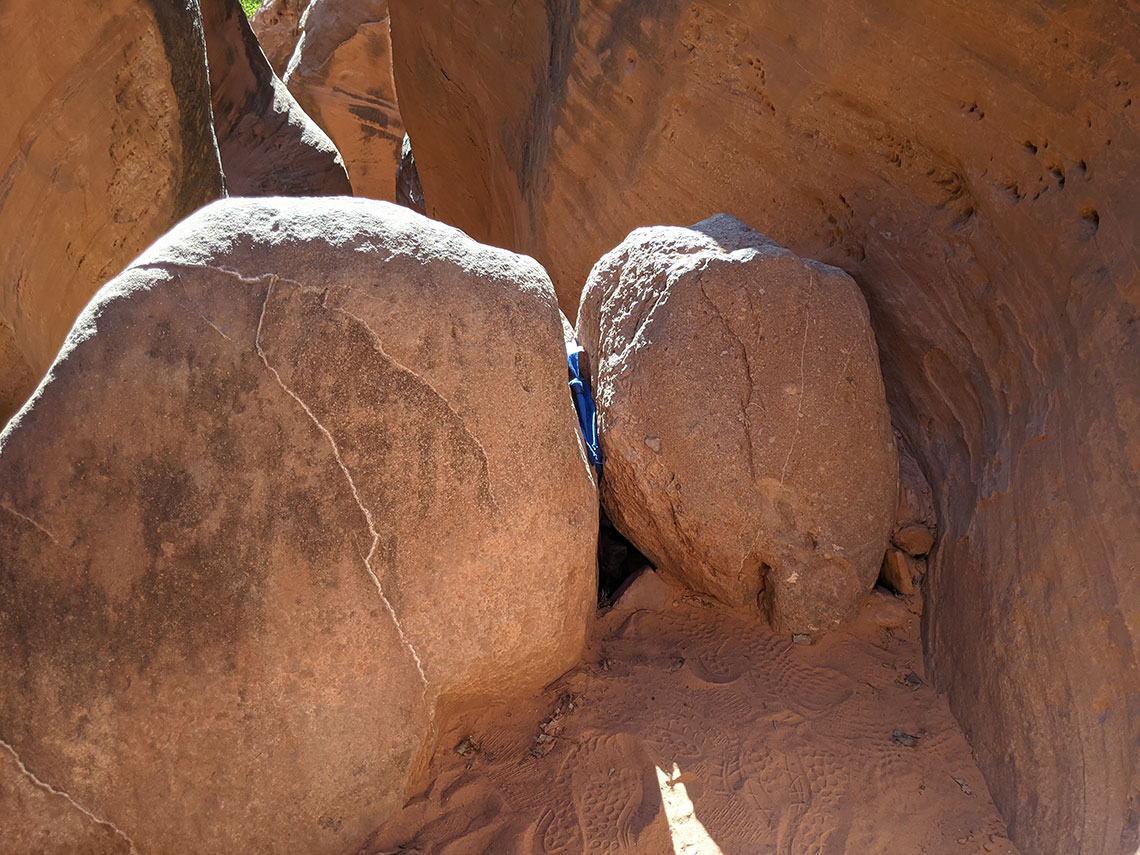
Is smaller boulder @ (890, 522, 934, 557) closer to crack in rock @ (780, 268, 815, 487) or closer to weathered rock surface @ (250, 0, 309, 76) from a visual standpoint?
crack in rock @ (780, 268, 815, 487)

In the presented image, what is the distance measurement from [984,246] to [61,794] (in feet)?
9.02

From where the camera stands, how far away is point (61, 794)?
5.91 feet

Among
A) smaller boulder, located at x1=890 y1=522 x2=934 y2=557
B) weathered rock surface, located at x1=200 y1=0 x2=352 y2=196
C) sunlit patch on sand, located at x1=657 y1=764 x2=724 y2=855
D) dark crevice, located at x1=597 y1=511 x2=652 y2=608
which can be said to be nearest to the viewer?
sunlit patch on sand, located at x1=657 y1=764 x2=724 y2=855

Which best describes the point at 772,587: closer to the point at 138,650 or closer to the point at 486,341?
the point at 486,341

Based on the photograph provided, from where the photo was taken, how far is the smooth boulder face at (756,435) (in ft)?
7.82

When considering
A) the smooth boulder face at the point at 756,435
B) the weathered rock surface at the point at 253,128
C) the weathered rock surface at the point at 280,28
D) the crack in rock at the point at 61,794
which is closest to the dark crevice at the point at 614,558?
the smooth boulder face at the point at 756,435

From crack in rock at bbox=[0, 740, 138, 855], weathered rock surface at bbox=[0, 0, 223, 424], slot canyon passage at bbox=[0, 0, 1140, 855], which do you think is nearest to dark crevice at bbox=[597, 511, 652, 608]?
slot canyon passage at bbox=[0, 0, 1140, 855]

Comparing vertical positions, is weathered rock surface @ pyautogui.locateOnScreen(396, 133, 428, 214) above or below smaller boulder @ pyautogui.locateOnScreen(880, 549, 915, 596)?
above

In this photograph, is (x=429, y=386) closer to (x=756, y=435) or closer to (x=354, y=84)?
(x=756, y=435)

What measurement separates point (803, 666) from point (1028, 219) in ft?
4.61

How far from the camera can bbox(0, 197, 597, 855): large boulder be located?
1.83m

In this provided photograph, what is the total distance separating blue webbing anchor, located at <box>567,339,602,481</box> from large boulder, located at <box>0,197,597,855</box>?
46 centimetres

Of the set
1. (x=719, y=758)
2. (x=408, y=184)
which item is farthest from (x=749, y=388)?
(x=408, y=184)

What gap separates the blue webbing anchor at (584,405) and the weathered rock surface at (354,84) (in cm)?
693
